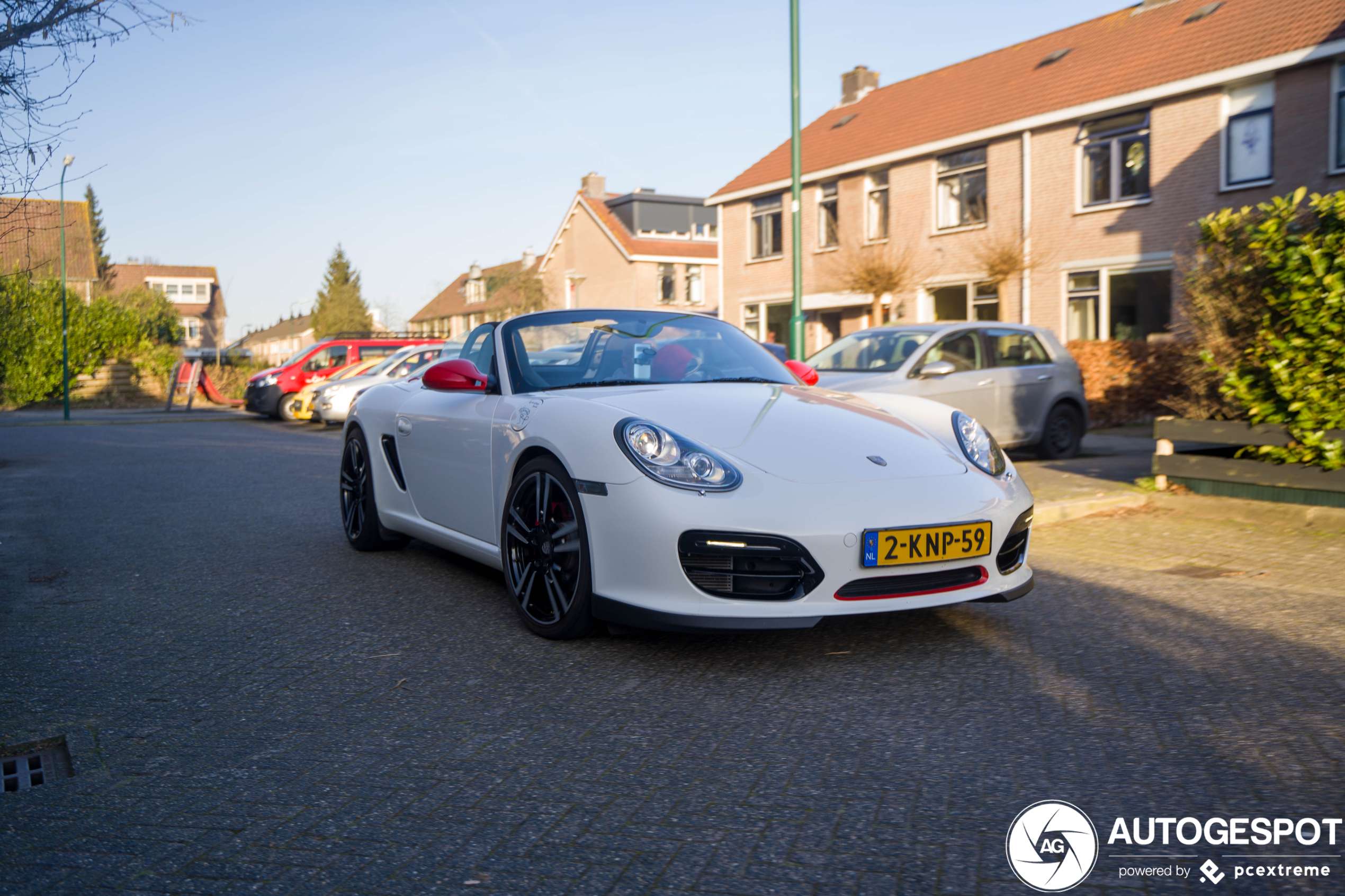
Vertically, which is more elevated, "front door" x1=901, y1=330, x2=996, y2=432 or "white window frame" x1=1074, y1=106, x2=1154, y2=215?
"white window frame" x1=1074, y1=106, x2=1154, y2=215

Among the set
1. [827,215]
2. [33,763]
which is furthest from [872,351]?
[827,215]

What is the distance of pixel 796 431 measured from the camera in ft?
13.9

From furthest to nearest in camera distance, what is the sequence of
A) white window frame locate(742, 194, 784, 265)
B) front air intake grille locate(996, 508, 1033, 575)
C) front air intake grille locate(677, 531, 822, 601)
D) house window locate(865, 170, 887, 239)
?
white window frame locate(742, 194, 784, 265) → house window locate(865, 170, 887, 239) → front air intake grille locate(996, 508, 1033, 575) → front air intake grille locate(677, 531, 822, 601)

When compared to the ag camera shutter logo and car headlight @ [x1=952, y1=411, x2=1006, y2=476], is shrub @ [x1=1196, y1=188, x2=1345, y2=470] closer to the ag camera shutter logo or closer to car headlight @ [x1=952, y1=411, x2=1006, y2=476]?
car headlight @ [x1=952, y1=411, x2=1006, y2=476]

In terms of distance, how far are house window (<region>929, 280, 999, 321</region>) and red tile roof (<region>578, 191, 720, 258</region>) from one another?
2359cm

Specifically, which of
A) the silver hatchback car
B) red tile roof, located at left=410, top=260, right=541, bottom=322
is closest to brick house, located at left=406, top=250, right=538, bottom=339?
red tile roof, located at left=410, top=260, right=541, bottom=322

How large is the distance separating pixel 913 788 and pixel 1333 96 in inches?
739

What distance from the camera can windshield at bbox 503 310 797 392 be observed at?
5.00m

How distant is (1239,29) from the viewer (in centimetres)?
1956

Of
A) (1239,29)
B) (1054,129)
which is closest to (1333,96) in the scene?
(1239,29)

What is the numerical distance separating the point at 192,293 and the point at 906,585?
99376 mm

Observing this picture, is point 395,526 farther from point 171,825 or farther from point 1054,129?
point 1054,129

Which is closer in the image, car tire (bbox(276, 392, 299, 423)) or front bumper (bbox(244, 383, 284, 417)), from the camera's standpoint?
car tire (bbox(276, 392, 299, 423))

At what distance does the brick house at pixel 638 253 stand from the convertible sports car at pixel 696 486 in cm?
3961
